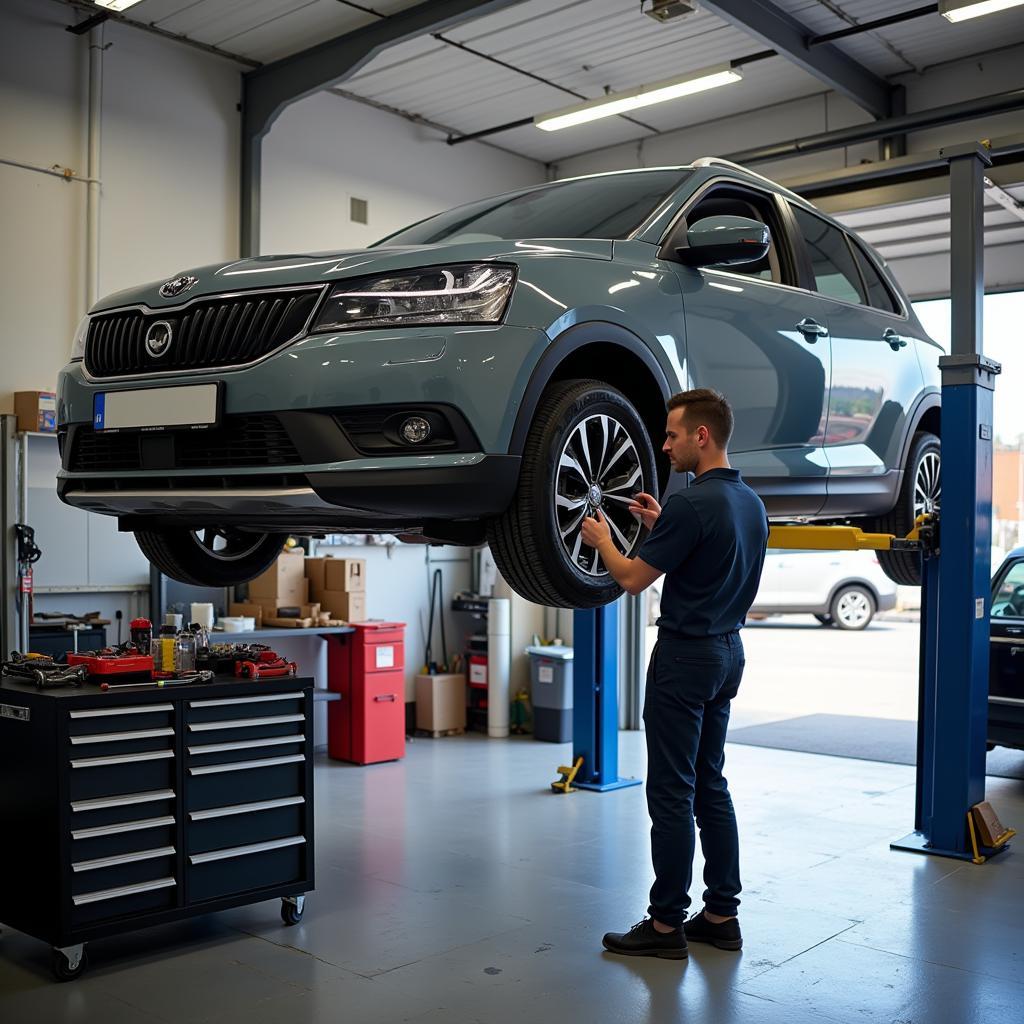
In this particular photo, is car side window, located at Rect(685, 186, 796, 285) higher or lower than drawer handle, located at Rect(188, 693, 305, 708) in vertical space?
higher

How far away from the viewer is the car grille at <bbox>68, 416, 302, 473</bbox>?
2469 mm

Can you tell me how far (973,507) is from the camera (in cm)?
475

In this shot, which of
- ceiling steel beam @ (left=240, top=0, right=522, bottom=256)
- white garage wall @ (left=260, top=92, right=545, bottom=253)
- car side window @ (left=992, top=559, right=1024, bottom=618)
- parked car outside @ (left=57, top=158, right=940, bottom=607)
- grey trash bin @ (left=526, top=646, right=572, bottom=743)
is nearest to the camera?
parked car outside @ (left=57, top=158, right=940, bottom=607)

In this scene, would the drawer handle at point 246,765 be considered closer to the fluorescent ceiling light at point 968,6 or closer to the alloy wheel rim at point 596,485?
the alloy wheel rim at point 596,485

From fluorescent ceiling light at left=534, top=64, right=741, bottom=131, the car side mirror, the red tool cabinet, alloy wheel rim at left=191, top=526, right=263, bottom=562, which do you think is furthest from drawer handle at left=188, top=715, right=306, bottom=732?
fluorescent ceiling light at left=534, top=64, right=741, bottom=131

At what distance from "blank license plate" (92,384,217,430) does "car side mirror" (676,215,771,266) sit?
4.17 ft

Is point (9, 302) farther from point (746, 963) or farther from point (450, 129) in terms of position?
point (746, 963)

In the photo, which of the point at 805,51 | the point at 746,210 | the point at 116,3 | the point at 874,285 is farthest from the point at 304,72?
the point at 746,210

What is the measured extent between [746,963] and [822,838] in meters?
1.73

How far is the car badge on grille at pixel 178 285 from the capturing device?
105 inches

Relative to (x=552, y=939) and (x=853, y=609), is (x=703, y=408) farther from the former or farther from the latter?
(x=853, y=609)

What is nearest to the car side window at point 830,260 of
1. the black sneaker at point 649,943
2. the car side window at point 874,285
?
the car side window at point 874,285

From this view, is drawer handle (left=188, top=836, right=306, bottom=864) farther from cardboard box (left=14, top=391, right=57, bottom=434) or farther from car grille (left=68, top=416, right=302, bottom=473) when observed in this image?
cardboard box (left=14, top=391, right=57, bottom=434)

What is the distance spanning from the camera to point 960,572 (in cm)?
480
